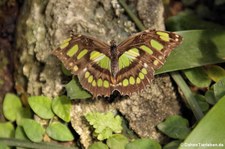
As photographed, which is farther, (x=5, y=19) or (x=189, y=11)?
(x=189, y=11)

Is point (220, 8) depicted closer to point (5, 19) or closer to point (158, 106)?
point (158, 106)

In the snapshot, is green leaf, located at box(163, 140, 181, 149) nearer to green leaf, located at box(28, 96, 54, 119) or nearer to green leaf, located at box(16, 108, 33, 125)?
green leaf, located at box(28, 96, 54, 119)

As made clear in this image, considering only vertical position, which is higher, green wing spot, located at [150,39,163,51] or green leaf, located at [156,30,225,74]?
green wing spot, located at [150,39,163,51]

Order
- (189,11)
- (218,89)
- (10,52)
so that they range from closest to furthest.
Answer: (218,89)
(10,52)
(189,11)

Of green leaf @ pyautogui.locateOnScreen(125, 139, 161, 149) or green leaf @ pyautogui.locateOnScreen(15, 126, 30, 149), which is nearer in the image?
green leaf @ pyautogui.locateOnScreen(125, 139, 161, 149)

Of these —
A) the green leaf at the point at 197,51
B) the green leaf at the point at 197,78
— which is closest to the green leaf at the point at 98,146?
the green leaf at the point at 197,51

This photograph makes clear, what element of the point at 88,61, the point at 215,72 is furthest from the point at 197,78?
the point at 88,61

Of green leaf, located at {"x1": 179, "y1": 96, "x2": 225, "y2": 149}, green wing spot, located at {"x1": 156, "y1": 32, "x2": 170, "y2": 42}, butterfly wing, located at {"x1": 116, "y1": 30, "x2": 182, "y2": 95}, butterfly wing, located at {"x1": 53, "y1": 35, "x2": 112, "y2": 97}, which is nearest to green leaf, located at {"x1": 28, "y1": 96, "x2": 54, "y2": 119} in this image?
butterfly wing, located at {"x1": 53, "y1": 35, "x2": 112, "y2": 97}

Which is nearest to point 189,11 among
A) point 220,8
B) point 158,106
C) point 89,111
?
point 220,8
